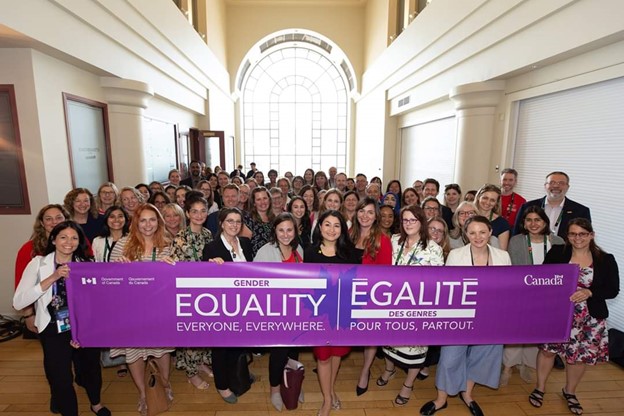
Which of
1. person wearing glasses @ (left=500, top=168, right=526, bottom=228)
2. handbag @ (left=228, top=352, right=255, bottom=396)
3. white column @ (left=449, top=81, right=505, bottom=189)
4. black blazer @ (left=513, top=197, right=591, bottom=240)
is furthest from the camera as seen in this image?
white column @ (left=449, top=81, right=505, bottom=189)

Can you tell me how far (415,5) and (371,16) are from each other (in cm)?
421

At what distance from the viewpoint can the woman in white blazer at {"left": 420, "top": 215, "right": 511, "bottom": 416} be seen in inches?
105


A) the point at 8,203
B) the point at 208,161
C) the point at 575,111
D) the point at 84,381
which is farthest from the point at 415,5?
the point at 84,381

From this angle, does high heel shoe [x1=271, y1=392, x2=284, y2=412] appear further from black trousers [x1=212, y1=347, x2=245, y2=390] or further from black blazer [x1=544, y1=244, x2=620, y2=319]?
black blazer [x1=544, y1=244, x2=620, y2=319]

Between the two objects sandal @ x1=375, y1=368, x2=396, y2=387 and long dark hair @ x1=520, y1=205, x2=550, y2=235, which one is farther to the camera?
sandal @ x1=375, y1=368, x2=396, y2=387

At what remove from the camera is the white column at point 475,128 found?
538cm

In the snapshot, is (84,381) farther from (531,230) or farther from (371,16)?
(371,16)

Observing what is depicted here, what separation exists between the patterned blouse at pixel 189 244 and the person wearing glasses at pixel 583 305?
9.82 feet

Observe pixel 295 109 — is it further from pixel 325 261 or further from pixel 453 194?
pixel 325 261

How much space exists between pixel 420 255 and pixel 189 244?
1994 mm

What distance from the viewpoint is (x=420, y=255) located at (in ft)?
9.09

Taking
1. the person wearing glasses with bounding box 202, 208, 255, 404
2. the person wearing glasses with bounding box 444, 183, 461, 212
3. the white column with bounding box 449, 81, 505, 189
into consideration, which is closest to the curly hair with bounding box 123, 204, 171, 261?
the person wearing glasses with bounding box 202, 208, 255, 404

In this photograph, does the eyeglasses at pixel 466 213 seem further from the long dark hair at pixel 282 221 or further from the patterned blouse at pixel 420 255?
the long dark hair at pixel 282 221

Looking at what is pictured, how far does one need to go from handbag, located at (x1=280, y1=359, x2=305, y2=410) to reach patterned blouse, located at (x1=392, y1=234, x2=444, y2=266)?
1.21m
